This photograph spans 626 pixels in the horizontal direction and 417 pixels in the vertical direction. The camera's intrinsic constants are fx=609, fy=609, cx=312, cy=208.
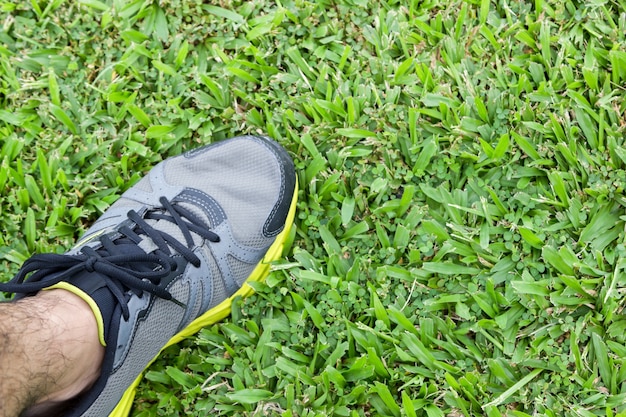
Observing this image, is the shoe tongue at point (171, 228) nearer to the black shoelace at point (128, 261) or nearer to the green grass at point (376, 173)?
the black shoelace at point (128, 261)

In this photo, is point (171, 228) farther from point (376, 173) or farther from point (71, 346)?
point (376, 173)

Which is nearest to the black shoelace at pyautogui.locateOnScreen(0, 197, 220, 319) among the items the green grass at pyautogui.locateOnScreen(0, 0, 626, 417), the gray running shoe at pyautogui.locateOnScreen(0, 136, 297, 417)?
the gray running shoe at pyautogui.locateOnScreen(0, 136, 297, 417)

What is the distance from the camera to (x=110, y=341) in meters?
1.89

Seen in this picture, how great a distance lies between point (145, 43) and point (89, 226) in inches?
32.2

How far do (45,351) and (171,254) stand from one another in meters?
0.55

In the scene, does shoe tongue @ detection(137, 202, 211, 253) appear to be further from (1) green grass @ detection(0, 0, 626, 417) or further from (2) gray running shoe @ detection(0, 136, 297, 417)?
(1) green grass @ detection(0, 0, 626, 417)

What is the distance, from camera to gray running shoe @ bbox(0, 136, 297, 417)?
1932 millimetres

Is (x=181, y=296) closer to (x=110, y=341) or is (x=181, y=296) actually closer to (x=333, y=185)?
(x=110, y=341)

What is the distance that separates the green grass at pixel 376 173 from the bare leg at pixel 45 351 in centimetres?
48

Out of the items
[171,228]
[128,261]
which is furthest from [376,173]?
[128,261]

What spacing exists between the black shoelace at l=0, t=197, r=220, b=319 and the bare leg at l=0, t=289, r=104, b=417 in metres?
0.08

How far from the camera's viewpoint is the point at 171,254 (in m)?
2.17

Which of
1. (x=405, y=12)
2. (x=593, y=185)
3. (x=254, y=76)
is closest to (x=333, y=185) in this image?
(x=254, y=76)

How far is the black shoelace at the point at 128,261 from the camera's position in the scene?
194 cm
